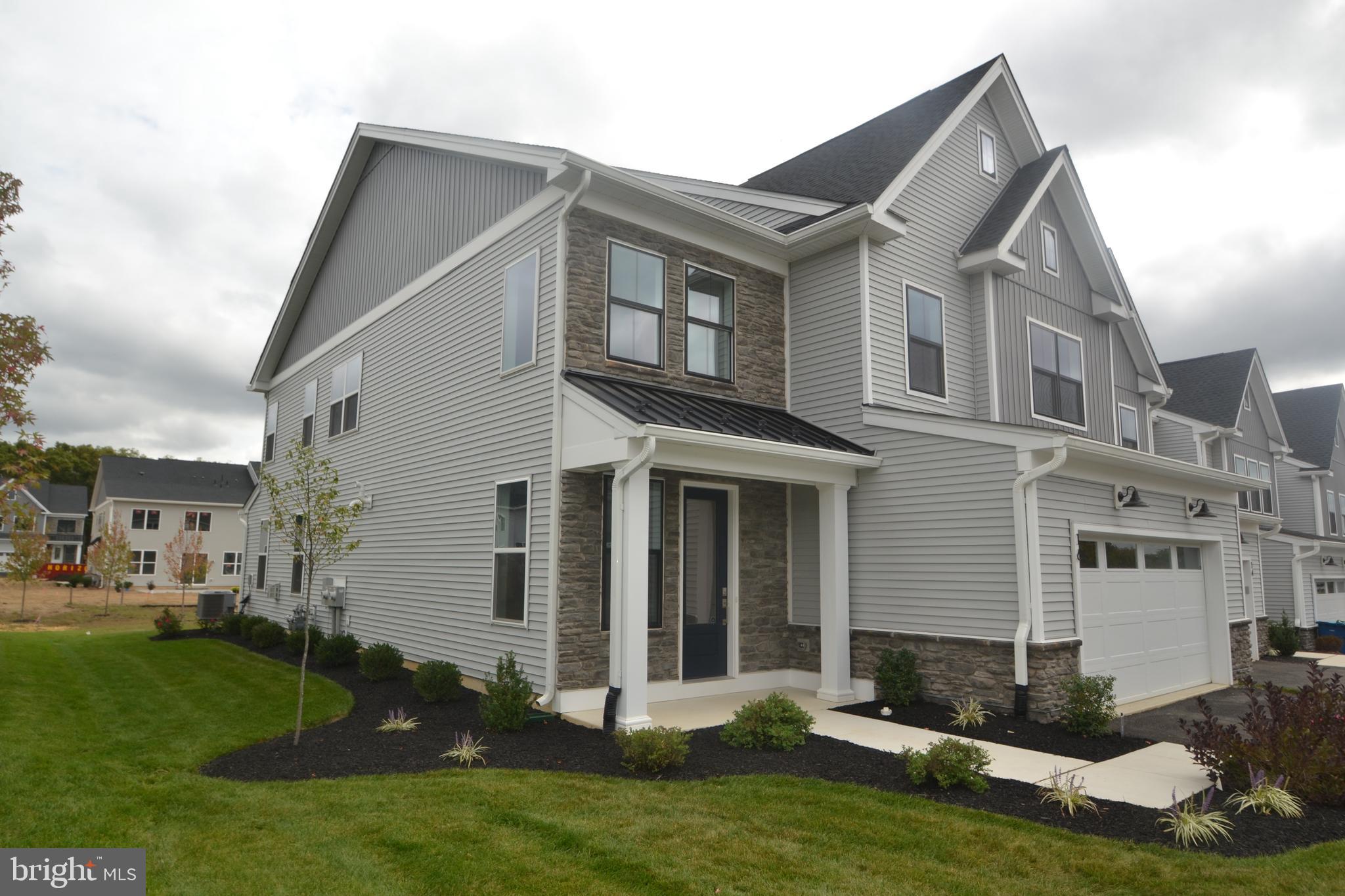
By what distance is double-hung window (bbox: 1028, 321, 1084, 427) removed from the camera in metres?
13.3

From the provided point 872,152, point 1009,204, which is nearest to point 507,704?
point 872,152

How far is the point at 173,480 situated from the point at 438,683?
40.8 m

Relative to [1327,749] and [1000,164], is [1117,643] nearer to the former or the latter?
[1327,749]

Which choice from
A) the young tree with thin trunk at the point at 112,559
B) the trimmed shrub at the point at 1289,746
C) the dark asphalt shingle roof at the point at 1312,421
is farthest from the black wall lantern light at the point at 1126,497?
the young tree with thin trunk at the point at 112,559

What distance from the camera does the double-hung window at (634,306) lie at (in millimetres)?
9898

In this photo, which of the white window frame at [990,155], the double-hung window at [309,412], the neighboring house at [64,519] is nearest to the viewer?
the white window frame at [990,155]

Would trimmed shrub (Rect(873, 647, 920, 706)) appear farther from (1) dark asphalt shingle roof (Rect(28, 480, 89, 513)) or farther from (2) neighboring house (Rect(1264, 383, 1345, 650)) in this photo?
(1) dark asphalt shingle roof (Rect(28, 480, 89, 513))

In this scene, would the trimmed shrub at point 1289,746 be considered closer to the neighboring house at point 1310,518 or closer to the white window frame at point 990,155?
the white window frame at point 990,155

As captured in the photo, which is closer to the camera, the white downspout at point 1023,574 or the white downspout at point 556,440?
the white downspout at point 1023,574

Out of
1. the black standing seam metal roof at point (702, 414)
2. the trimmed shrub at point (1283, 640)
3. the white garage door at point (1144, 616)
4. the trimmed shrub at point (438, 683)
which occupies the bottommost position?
the trimmed shrub at point (1283, 640)

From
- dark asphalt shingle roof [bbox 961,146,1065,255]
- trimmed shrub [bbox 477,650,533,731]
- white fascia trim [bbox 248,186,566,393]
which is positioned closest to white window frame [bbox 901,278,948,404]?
dark asphalt shingle roof [bbox 961,146,1065,255]

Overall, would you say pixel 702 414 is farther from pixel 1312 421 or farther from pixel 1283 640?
pixel 1312 421

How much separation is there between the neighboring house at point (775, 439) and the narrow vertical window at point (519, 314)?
2.5 inches

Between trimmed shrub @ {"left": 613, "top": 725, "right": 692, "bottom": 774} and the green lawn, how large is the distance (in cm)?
32
